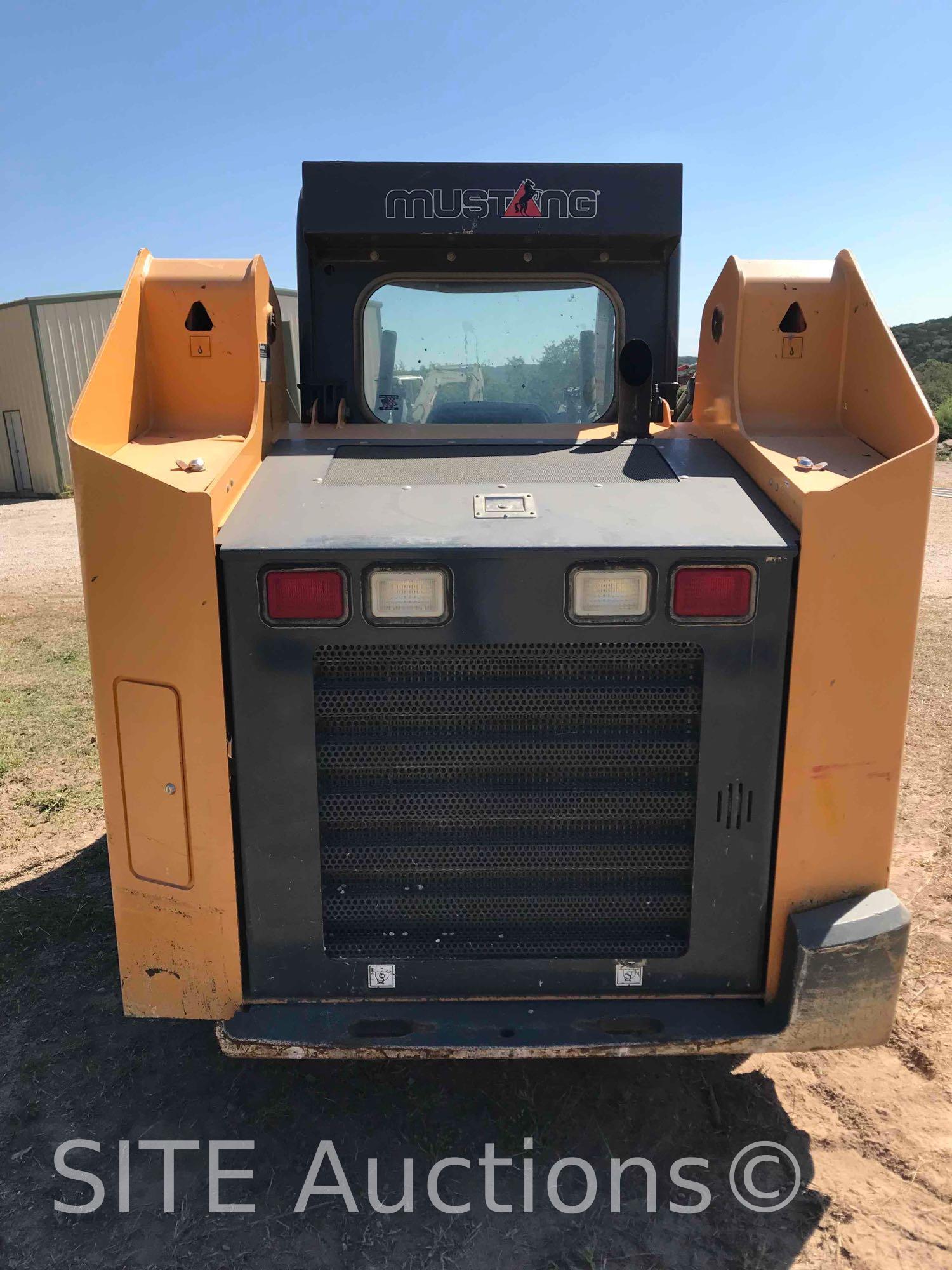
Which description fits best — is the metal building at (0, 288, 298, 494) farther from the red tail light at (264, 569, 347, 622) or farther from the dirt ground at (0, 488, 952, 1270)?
the red tail light at (264, 569, 347, 622)

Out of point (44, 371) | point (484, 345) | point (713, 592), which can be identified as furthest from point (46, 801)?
point (44, 371)

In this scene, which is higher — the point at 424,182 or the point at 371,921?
the point at 424,182

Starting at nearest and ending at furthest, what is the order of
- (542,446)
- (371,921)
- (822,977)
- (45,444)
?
(822,977)
(371,921)
(542,446)
(45,444)

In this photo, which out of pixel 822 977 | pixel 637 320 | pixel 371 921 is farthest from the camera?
pixel 637 320

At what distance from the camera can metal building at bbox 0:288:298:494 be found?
1989 cm

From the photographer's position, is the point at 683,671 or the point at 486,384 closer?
the point at 683,671

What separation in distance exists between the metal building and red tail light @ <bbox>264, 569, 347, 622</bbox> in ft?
64.9

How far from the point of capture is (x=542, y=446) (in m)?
2.93

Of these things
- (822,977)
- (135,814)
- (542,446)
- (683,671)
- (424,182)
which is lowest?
(822,977)

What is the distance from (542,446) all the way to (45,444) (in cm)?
2045

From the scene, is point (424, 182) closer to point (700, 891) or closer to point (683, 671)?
point (683, 671)

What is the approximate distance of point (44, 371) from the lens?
1994 cm

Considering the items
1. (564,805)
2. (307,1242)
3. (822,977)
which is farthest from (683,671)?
(307,1242)

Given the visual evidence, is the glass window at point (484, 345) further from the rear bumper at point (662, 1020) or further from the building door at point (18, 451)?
the building door at point (18, 451)
